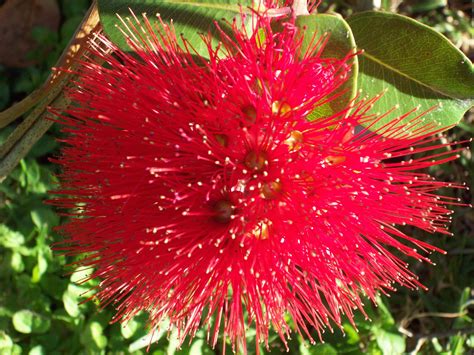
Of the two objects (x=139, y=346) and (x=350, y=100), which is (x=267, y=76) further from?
(x=139, y=346)

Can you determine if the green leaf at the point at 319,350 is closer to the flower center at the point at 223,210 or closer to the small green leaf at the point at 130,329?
the small green leaf at the point at 130,329

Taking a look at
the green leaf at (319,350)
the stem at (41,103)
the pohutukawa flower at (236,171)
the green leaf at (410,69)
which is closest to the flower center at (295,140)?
the pohutukawa flower at (236,171)

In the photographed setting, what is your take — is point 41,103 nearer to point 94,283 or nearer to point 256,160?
point 94,283

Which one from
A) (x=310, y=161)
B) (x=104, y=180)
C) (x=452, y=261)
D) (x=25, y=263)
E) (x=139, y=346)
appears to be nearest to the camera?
(x=310, y=161)

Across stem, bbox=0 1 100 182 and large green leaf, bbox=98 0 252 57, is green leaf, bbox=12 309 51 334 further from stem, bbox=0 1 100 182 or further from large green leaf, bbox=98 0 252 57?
large green leaf, bbox=98 0 252 57

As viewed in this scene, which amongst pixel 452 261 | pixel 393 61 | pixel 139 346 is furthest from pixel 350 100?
pixel 452 261

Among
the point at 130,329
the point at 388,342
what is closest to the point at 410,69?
the point at 388,342
